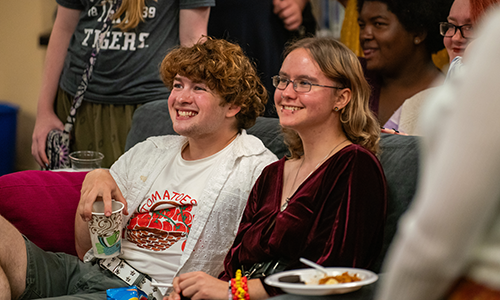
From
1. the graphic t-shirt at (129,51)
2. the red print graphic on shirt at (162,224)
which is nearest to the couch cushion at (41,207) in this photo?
the red print graphic on shirt at (162,224)

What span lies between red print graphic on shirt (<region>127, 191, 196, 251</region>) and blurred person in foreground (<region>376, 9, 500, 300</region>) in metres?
1.01

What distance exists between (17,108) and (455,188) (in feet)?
13.5

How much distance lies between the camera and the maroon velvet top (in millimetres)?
1260

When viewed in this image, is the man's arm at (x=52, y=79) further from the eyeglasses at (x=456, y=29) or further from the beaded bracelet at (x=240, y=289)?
the eyeglasses at (x=456, y=29)

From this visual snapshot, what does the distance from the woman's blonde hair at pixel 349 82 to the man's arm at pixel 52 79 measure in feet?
5.12

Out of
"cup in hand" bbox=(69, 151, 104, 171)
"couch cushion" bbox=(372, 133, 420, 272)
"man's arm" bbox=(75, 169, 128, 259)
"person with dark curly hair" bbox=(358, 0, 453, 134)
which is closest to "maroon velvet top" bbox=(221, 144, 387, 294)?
"couch cushion" bbox=(372, 133, 420, 272)

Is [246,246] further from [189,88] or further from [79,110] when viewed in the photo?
[79,110]

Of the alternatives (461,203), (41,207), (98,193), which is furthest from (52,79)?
(461,203)

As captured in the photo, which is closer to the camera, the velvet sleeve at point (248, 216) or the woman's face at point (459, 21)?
the velvet sleeve at point (248, 216)

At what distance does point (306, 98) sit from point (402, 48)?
118cm

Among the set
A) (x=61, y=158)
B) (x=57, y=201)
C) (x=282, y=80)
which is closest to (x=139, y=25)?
(x=61, y=158)

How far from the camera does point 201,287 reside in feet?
4.44

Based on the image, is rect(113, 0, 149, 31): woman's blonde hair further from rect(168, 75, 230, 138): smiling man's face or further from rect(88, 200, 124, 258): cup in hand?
rect(88, 200, 124, 258): cup in hand

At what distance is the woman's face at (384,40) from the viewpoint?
2.44 metres
